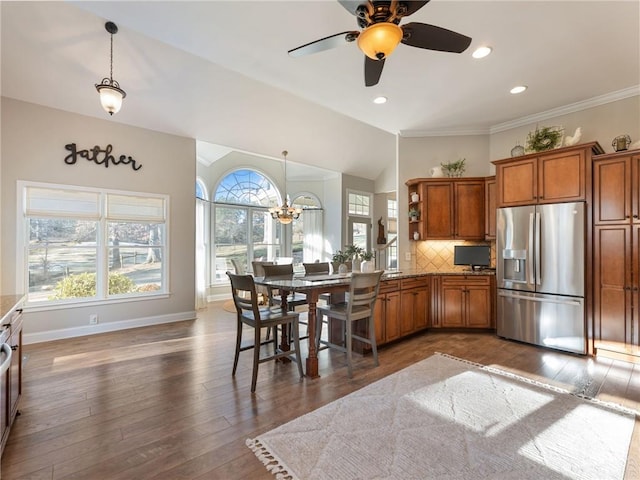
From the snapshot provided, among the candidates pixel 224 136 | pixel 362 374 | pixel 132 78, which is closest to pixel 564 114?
pixel 362 374

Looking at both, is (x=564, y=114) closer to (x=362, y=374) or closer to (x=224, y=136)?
(x=362, y=374)

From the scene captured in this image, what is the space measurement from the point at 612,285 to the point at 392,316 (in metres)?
2.52

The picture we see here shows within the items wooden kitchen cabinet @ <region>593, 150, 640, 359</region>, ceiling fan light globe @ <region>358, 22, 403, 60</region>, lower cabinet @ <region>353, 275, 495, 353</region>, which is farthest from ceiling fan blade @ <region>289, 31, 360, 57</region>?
wooden kitchen cabinet @ <region>593, 150, 640, 359</region>

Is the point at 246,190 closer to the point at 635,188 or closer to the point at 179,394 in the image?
the point at 179,394

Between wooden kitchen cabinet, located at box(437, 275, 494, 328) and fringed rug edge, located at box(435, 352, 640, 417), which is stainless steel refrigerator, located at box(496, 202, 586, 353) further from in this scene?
fringed rug edge, located at box(435, 352, 640, 417)

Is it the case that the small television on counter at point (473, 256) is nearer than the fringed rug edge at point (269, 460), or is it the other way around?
the fringed rug edge at point (269, 460)

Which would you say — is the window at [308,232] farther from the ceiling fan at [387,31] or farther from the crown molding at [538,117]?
the ceiling fan at [387,31]

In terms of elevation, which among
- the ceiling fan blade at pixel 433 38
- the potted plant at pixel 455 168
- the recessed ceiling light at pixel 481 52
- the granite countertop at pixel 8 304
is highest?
the recessed ceiling light at pixel 481 52

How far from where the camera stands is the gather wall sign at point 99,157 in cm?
448

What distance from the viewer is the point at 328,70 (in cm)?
344

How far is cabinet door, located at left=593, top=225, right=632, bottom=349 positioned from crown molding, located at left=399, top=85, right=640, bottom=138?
1769 millimetres

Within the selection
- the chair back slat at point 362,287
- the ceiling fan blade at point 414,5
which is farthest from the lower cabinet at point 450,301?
the ceiling fan blade at point 414,5

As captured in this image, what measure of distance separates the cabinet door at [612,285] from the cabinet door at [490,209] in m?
1.23

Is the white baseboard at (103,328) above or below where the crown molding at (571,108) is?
below
